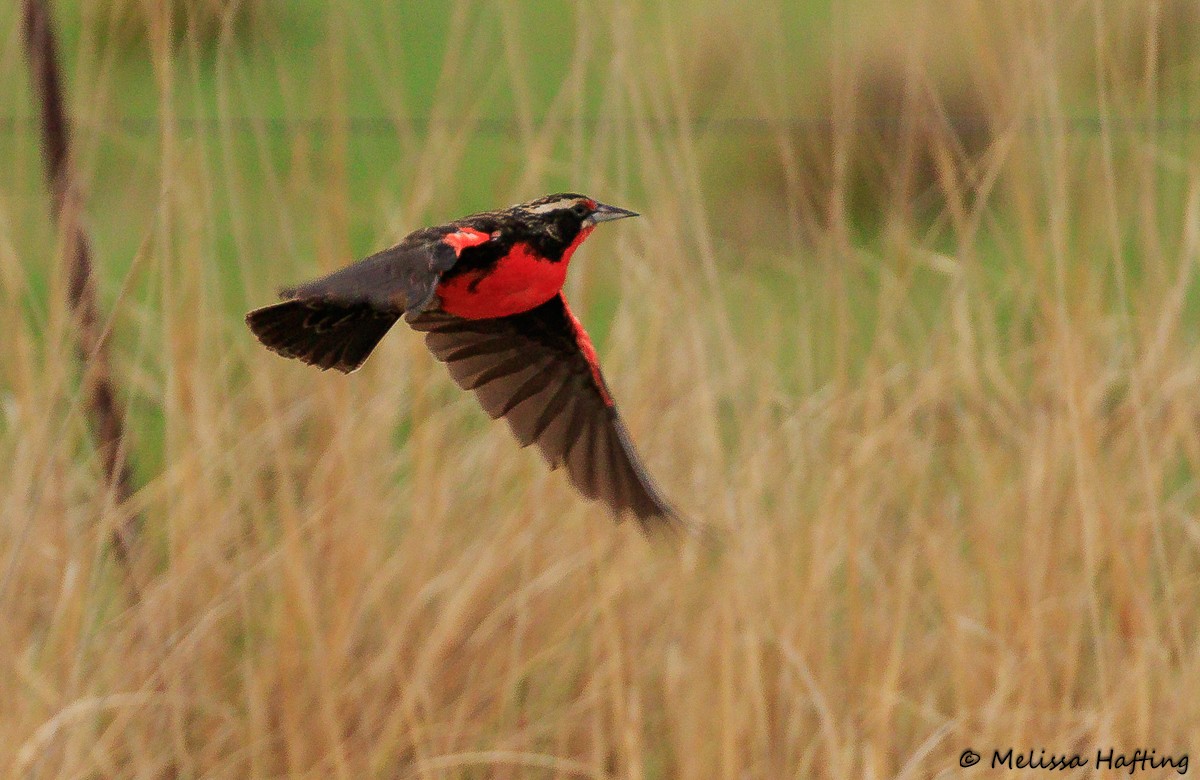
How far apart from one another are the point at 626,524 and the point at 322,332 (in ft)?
2.02

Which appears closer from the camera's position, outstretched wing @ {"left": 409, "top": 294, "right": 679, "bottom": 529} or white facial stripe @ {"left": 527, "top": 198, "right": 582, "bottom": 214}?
white facial stripe @ {"left": 527, "top": 198, "right": 582, "bottom": 214}

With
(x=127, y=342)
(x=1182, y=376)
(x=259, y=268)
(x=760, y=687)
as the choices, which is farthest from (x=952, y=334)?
(x=127, y=342)

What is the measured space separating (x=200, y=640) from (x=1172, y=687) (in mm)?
1050

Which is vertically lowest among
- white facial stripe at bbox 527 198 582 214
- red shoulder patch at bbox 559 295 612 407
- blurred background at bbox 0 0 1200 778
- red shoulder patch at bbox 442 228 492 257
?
blurred background at bbox 0 0 1200 778

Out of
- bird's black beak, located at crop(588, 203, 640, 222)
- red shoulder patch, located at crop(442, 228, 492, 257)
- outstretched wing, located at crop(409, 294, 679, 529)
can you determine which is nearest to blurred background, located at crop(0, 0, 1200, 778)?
outstretched wing, located at crop(409, 294, 679, 529)

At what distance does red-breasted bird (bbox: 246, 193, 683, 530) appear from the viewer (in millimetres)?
1058

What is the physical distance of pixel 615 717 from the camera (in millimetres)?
1686

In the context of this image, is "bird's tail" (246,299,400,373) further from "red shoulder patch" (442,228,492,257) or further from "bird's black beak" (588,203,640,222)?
"bird's black beak" (588,203,640,222)

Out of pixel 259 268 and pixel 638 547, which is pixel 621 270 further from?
pixel 259 268

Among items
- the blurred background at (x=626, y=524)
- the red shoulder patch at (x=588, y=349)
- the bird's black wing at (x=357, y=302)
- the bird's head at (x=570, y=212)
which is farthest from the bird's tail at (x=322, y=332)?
the blurred background at (x=626, y=524)

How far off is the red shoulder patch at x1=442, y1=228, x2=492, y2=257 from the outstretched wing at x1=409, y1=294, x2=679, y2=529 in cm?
27

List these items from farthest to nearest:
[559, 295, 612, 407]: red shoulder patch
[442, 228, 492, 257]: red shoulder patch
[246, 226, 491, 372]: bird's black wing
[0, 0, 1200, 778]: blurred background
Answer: [0, 0, 1200, 778]: blurred background, [559, 295, 612, 407]: red shoulder patch, [442, 228, 492, 257]: red shoulder patch, [246, 226, 491, 372]: bird's black wing

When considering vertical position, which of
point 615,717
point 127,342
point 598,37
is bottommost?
point 615,717

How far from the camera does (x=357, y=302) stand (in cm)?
100
